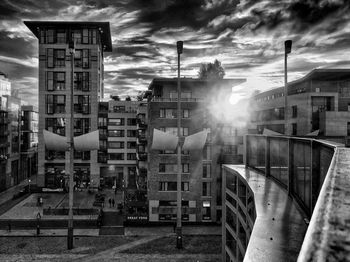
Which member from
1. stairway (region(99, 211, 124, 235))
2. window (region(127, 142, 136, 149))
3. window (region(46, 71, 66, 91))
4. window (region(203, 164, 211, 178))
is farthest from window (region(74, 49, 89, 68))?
window (region(203, 164, 211, 178))

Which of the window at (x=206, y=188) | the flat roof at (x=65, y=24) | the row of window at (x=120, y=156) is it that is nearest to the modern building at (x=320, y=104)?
the window at (x=206, y=188)

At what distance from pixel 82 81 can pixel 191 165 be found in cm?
3197

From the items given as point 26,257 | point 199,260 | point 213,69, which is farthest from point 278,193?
point 213,69

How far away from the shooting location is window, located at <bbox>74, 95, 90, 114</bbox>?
58.5 m

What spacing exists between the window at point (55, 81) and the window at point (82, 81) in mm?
2406

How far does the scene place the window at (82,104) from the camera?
58500mm

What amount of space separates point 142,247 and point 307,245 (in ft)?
99.1

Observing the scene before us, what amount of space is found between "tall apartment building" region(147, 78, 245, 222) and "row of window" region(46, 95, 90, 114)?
2409cm

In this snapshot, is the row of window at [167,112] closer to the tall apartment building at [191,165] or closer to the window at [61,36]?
the tall apartment building at [191,165]

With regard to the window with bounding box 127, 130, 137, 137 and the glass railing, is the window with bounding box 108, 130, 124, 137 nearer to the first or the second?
the window with bounding box 127, 130, 137, 137

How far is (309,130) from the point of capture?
41.2 m

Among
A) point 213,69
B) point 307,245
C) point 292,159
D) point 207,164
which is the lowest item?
point 207,164

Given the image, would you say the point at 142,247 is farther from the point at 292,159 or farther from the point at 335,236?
the point at 335,236

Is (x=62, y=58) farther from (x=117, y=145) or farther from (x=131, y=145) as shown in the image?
(x=131, y=145)
